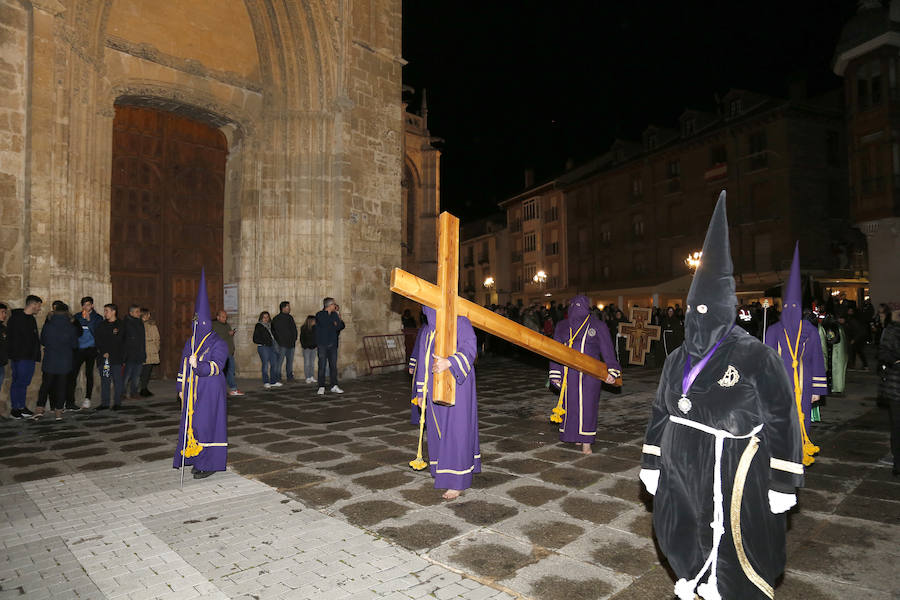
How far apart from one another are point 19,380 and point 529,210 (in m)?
39.8

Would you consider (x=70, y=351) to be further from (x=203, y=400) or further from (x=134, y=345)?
(x=203, y=400)

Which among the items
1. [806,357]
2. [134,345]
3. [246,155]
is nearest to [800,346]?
[806,357]

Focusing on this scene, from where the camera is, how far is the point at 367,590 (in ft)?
9.91

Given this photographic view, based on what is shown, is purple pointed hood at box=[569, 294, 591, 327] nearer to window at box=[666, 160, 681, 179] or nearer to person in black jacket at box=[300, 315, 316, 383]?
person in black jacket at box=[300, 315, 316, 383]

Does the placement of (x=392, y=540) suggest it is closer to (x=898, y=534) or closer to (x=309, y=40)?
(x=898, y=534)

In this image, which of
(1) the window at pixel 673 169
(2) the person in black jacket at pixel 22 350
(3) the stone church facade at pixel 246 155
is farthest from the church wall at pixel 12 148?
(1) the window at pixel 673 169

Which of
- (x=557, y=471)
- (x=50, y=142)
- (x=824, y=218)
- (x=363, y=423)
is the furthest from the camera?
(x=824, y=218)

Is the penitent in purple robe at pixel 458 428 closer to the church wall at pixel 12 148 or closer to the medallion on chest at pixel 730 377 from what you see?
the medallion on chest at pixel 730 377

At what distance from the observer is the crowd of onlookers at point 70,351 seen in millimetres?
7984

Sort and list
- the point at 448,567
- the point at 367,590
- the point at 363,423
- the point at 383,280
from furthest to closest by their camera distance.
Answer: the point at 383,280 → the point at 363,423 → the point at 448,567 → the point at 367,590

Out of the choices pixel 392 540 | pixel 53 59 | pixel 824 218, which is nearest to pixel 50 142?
pixel 53 59

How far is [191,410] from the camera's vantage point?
527cm

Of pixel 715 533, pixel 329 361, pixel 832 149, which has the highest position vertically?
pixel 832 149

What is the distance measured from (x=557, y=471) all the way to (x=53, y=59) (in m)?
9.85
